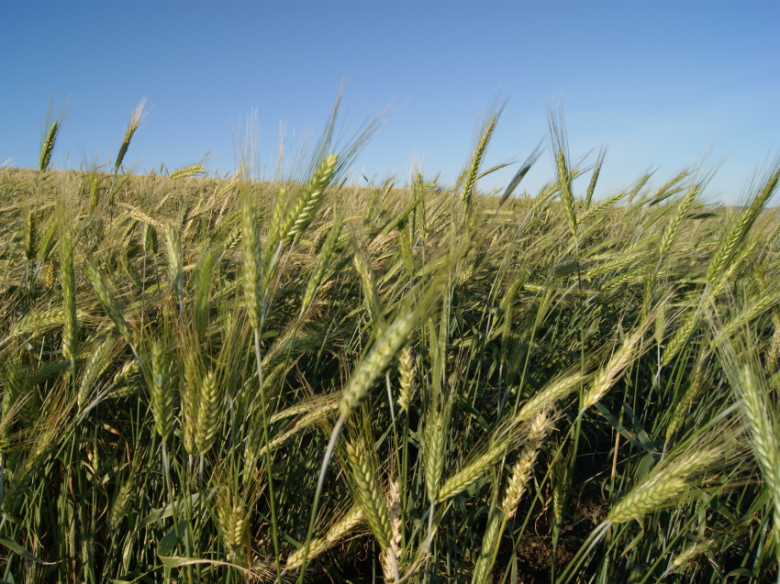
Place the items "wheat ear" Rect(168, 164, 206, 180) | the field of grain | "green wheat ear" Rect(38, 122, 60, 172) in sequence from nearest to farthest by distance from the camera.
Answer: the field of grain → "green wheat ear" Rect(38, 122, 60, 172) → "wheat ear" Rect(168, 164, 206, 180)

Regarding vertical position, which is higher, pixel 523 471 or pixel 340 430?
pixel 340 430

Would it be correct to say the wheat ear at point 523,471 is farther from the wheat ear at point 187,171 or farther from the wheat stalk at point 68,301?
the wheat ear at point 187,171

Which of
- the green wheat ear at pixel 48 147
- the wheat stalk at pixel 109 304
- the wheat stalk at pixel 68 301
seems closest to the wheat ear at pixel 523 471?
the wheat stalk at pixel 109 304

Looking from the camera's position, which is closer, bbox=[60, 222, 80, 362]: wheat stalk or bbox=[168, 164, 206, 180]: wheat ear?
bbox=[60, 222, 80, 362]: wheat stalk

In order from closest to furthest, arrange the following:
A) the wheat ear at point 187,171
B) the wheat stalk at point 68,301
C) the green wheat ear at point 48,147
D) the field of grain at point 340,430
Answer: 1. the field of grain at point 340,430
2. the wheat stalk at point 68,301
3. the green wheat ear at point 48,147
4. the wheat ear at point 187,171

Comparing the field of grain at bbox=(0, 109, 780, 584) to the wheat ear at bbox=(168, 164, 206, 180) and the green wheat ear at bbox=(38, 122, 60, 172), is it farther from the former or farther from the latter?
the wheat ear at bbox=(168, 164, 206, 180)

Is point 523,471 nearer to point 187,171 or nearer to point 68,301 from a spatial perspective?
point 68,301

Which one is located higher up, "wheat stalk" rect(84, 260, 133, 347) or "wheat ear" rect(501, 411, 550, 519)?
"wheat stalk" rect(84, 260, 133, 347)

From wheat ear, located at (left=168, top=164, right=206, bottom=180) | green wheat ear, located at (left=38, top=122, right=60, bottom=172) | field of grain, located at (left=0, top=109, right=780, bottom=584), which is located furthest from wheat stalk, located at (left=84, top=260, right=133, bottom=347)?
wheat ear, located at (left=168, top=164, right=206, bottom=180)

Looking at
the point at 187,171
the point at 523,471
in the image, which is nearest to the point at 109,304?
the point at 523,471

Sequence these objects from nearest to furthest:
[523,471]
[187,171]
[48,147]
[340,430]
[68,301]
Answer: [340,430]
[523,471]
[68,301]
[48,147]
[187,171]

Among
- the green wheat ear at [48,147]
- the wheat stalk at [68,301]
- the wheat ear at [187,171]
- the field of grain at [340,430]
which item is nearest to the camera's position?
the field of grain at [340,430]

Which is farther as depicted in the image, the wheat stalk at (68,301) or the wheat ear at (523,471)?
the wheat stalk at (68,301)

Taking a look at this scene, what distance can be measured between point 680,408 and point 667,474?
58 cm
